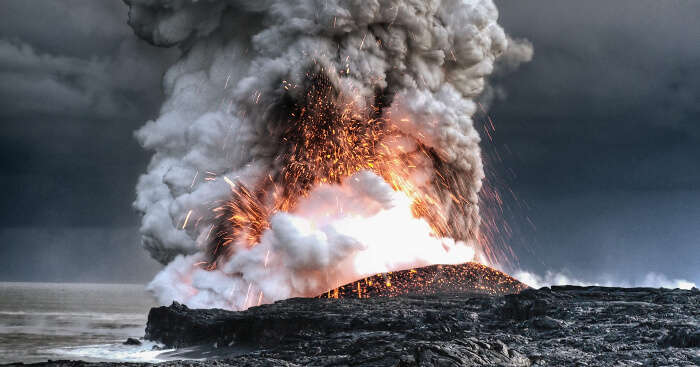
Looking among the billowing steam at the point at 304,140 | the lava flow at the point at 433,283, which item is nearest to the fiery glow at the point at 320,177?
the billowing steam at the point at 304,140

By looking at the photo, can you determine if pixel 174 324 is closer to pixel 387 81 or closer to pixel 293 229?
pixel 293 229

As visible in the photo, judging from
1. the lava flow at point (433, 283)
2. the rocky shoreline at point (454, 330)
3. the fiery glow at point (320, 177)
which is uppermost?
the fiery glow at point (320, 177)

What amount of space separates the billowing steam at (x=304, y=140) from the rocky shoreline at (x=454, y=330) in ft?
17.4

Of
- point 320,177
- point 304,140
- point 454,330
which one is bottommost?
point 454,330

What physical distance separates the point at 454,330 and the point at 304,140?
25.9 meters

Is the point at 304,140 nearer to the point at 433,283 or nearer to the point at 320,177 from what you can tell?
the point at 320,177

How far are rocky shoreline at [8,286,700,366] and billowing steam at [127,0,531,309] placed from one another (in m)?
5.29

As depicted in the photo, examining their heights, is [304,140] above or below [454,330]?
above

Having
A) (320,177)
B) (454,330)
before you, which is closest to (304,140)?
(320,177)

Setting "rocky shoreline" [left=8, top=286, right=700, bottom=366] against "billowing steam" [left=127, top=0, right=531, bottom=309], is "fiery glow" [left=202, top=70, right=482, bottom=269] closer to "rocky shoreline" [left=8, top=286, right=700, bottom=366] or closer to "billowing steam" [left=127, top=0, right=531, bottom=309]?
"billowing steam" [left=127, top=0, right=531, bottom=309]

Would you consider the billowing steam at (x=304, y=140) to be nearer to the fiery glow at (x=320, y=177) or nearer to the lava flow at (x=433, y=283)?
the fiery glow at (x=320, y=177)

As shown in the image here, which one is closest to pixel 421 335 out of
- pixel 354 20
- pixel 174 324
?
pixel 174 324

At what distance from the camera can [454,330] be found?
37.2 m

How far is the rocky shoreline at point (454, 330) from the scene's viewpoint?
28.0 metres
